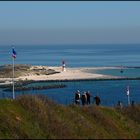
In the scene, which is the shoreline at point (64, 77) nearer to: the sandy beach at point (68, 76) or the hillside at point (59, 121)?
the sandy beach at point (68, 76)

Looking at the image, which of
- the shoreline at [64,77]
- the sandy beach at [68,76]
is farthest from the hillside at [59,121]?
the sandy beach at [68,76]

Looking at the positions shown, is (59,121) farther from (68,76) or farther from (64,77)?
(68,76)

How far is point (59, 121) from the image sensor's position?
92.9 feet

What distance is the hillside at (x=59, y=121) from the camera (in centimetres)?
2702

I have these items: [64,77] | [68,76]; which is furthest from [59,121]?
[68,76]

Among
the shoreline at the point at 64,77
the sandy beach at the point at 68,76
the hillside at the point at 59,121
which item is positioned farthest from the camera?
the sandy beach at the point at 68,76

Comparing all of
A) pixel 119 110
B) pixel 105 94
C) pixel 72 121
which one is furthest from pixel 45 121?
pixel 105 94

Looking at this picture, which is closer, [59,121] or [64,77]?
[59,121]

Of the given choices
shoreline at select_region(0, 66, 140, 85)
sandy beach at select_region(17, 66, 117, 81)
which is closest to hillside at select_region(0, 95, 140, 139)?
shoreline at select_region(0, 66, 140, 85)

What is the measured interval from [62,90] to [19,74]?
92.7 ft

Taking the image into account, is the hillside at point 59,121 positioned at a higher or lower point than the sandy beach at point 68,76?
higher

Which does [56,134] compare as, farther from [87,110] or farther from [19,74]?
[19,74]

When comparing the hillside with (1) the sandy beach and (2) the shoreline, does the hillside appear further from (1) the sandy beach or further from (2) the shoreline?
(1) the sandy beach

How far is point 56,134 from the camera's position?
1063 inches
